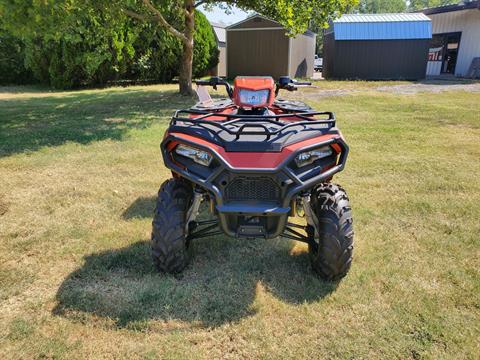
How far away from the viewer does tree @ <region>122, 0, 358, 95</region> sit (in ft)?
31.7

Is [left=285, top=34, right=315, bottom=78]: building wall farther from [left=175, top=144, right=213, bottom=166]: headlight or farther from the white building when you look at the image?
[left=175, top=144, right=213, bottom=166]: headlight

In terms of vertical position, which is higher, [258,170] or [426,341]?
[258,170]

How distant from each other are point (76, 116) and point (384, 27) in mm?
17234

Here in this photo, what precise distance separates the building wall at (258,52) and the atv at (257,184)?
1960cm

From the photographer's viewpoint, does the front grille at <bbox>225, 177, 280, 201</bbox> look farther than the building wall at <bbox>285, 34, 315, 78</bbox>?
No

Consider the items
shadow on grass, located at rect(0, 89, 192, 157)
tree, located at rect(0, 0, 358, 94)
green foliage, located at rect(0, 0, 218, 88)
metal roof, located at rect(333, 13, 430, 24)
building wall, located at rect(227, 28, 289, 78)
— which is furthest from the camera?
building wall, located at rect(227, 28, 289, 78)

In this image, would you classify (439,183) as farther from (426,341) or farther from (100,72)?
(100,72)

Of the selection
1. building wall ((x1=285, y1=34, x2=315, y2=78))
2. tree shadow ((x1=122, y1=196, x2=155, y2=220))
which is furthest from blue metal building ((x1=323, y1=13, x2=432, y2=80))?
tree shadow ((x1=122, y1=196, x2=155, y2=220))

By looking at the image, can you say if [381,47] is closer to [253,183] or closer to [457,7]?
[457,7]

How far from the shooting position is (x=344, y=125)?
8.50m

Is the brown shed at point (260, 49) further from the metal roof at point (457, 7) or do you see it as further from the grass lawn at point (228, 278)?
the grass lawn at point (228, 278)

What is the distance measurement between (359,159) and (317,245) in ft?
11.0

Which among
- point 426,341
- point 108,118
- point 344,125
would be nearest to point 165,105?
point 108,118

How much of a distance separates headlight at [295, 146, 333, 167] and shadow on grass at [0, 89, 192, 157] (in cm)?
532
